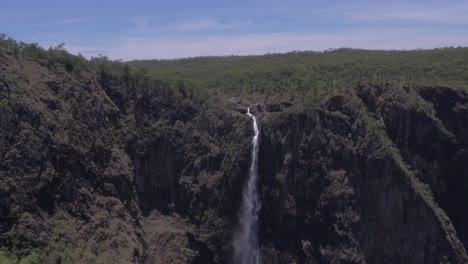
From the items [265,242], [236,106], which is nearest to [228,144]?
[236,106]

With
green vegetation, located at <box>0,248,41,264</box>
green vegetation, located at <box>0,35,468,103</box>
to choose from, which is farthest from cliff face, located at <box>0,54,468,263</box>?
green vegetation, located at <box>0,248,41,264</box>

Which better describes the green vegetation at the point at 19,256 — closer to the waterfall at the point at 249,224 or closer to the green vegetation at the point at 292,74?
the green vegetation at the point at 292,74

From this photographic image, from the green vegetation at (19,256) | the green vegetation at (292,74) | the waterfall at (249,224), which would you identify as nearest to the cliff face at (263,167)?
the waterfall at (249,224)

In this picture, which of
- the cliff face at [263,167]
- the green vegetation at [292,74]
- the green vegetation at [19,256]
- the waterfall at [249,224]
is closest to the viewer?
the green vegetation at [19,256]

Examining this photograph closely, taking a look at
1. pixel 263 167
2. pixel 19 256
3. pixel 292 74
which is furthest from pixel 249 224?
pixel 19 256

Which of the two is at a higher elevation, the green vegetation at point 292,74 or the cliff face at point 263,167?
the green vegetation at point 292,74

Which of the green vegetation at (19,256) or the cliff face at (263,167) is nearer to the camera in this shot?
the green vegetation at (19,256)

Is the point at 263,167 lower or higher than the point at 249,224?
higher

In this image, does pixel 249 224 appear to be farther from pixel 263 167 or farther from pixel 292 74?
pixel 292 74
